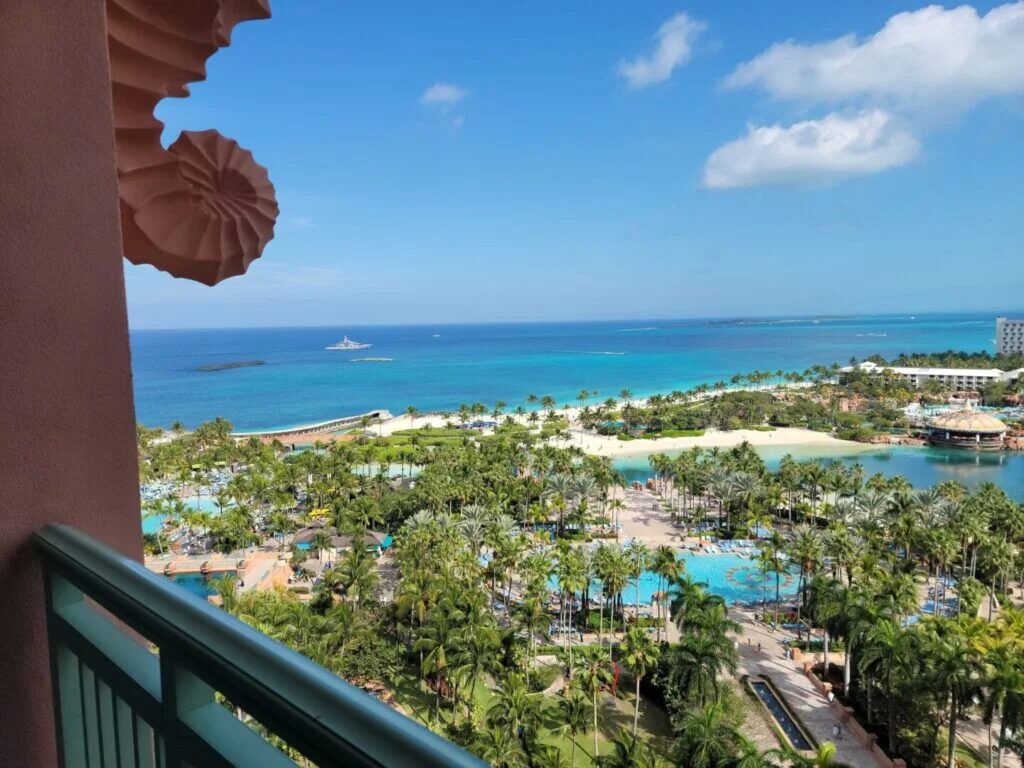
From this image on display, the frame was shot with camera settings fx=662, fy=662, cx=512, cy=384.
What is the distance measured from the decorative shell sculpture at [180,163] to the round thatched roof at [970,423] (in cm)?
4928

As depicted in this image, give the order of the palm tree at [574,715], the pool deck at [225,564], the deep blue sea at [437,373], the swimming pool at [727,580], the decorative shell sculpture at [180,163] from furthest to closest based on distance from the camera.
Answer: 1. the deep blue sea at [437,373]
2. the swimming pool at [727,580]
3. the pool deck at [225,564]
4. the palm tree at [574,715]
5. the decorative shell sculpture at [180,163]

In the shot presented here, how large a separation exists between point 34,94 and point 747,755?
10.9 m

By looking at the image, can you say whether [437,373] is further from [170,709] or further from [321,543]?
[170,709]

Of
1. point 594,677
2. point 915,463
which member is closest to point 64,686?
point 594,677

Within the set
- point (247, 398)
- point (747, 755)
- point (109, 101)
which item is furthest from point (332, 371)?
point (109, 101)

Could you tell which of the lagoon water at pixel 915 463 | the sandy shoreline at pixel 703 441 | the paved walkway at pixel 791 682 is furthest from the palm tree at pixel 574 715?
the sandy shoreline at pixel 703 441

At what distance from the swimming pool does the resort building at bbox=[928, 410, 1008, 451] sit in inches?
1059

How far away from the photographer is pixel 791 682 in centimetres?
1535

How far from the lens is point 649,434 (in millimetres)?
47750

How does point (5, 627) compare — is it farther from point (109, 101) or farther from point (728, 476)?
point (728, 476)

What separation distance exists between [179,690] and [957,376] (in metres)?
70.3

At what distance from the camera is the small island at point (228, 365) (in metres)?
103

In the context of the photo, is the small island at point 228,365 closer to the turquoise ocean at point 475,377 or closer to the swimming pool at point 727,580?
the turquoise ocean at point 475,377

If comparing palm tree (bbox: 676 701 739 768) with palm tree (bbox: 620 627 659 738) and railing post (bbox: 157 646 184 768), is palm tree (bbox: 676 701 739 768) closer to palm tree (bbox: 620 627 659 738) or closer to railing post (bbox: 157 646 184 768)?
palm tree (bbox: 620 627 659 738)
